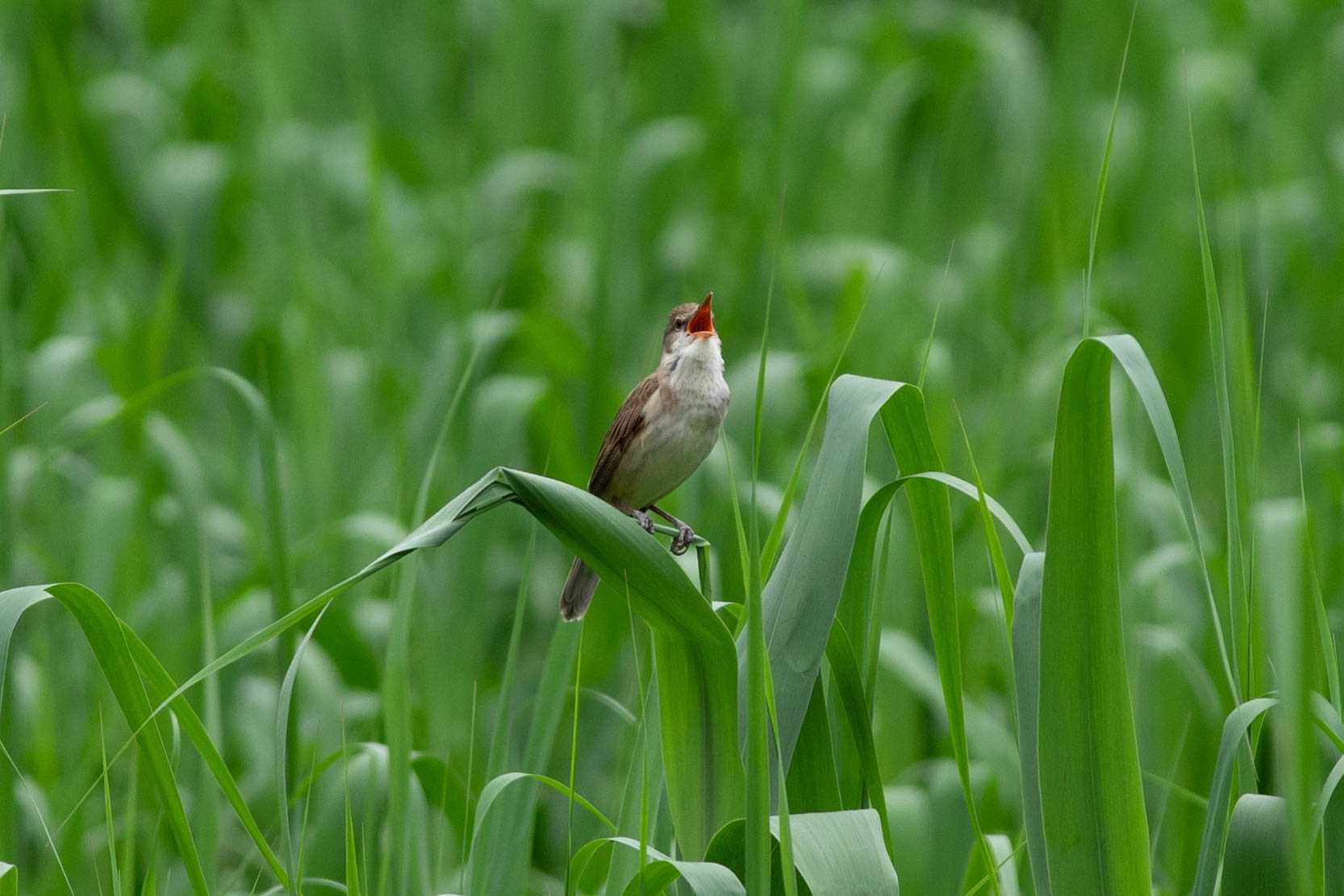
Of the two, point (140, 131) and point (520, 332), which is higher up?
point (140, 131)

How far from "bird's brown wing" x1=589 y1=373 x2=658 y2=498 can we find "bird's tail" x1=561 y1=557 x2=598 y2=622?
0.40m

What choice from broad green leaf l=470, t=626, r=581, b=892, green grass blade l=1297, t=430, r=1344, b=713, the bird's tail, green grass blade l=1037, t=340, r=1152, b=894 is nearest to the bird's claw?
the bird's tail

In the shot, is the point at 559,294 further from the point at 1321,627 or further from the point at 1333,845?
the point at 1333,845

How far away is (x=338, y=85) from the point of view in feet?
20.1

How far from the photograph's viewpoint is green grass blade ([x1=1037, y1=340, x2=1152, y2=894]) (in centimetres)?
135

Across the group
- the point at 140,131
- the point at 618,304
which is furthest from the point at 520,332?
the point at 140,131

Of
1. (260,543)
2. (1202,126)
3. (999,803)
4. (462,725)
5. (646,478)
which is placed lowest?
(999,803)

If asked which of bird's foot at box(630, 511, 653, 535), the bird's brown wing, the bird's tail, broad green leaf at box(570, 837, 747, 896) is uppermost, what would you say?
the bird's brown wing

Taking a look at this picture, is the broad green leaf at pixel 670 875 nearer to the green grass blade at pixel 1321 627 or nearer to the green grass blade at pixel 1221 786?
the green grass blade at pixel 1221 786

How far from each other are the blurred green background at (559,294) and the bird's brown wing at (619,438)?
4.8 inches

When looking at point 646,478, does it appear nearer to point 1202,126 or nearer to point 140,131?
point 1202,126

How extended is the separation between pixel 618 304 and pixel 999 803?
2.13m

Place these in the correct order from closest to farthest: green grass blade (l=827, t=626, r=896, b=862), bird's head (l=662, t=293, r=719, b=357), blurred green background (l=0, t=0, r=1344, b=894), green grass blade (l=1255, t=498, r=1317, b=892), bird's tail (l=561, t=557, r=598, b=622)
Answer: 1. green grass blade (l=1255, t=498, r=1317, b=892)
2. green grass blade (l=827, t=626, r=896, b=862)
3. bird's tail (l=561, t=557, r=598, b=622)
4. bird's head (l=662, t=293, r=719, b=357)
5. blurred green background (l=0, t=0, r=1344, b=894)

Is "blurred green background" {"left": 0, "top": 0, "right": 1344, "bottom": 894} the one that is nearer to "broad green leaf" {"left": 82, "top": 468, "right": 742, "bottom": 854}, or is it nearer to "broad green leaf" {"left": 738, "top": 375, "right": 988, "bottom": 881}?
"broad green leaf" {"left": 738, "top": 375, "right": 988, "bottom": 881}
